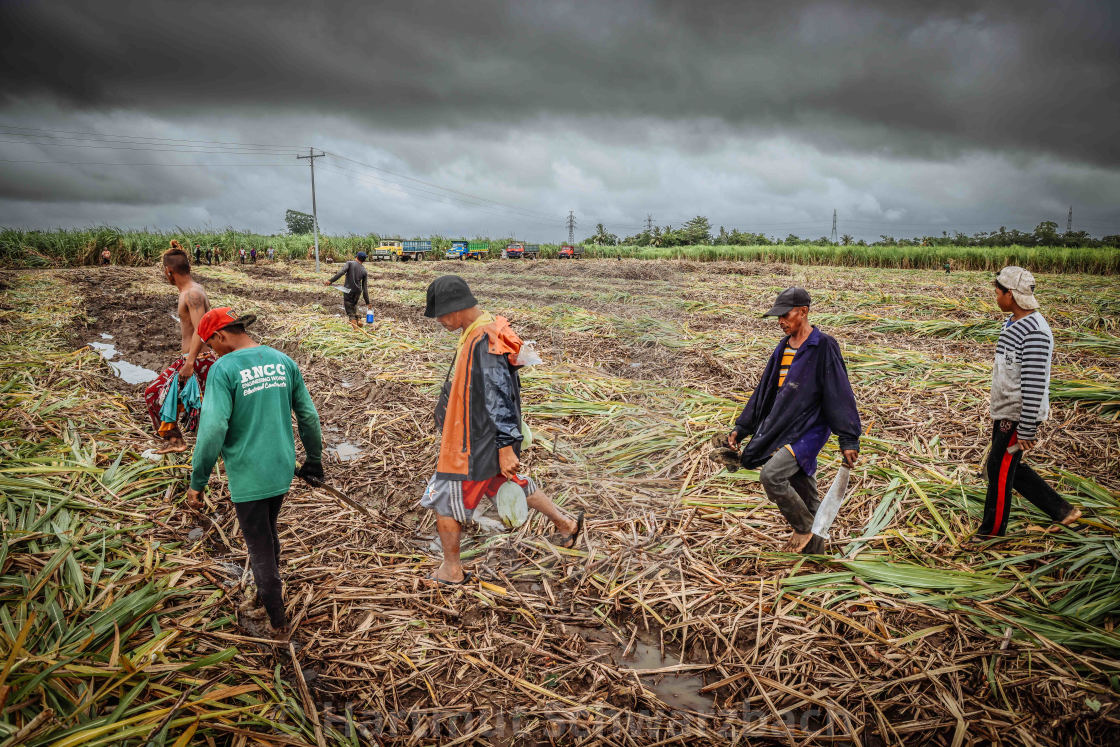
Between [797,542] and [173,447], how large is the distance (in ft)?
14.8

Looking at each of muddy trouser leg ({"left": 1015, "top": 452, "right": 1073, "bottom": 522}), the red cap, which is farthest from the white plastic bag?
the red cap

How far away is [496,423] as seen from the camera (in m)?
2.46

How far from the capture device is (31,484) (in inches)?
120

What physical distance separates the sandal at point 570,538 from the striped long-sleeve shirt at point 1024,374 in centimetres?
245

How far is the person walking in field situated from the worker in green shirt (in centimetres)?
70

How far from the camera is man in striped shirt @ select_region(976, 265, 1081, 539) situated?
8.63 ft

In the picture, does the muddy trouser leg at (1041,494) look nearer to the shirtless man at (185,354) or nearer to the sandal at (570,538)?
the sandal at (570,538)

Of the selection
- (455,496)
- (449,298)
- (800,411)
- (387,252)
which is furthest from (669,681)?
(387,252)

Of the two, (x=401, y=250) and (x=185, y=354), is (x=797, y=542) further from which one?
(x=401, y=250)

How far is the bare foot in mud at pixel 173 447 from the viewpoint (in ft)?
12.5

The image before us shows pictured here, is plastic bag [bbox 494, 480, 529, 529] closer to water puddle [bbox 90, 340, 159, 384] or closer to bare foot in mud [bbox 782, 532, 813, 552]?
bare foot in mud [bbox 782, 532, 813, 552]

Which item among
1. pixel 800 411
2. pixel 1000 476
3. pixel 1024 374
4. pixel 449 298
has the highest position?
pixel 449 298

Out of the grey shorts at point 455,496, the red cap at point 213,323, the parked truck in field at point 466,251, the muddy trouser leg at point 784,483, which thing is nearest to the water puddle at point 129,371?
the red cap at point 213,323

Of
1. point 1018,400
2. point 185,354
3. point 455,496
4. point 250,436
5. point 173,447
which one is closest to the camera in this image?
point 250,436
